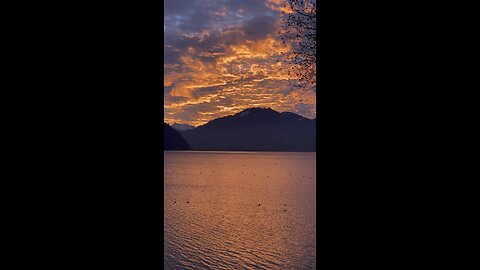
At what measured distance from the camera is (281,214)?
21531 millimetres
